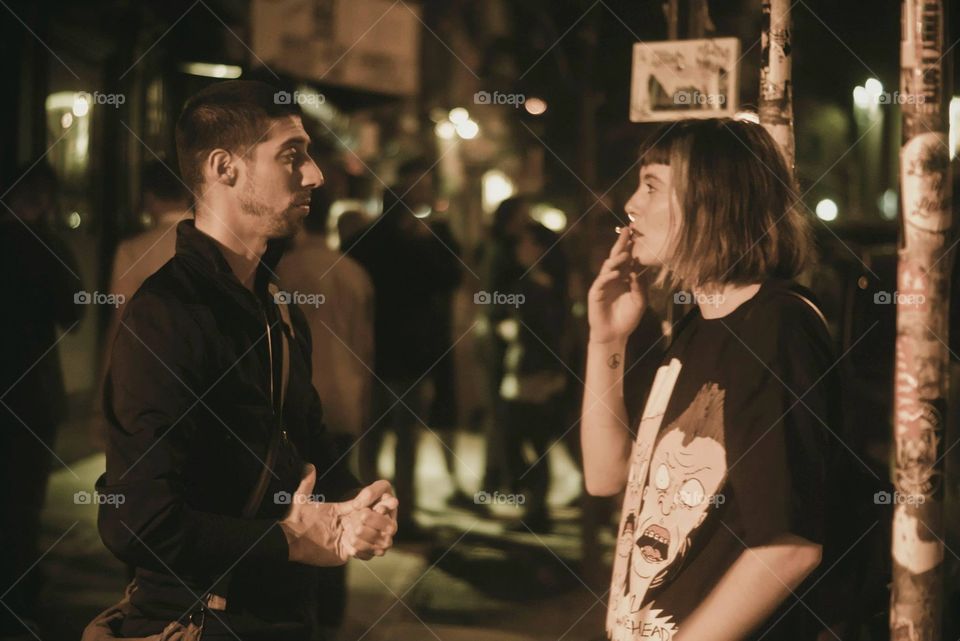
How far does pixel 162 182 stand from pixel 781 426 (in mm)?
1909

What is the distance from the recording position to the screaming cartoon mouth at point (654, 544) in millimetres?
2953

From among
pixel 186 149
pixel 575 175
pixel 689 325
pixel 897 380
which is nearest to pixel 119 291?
pixel 186 149

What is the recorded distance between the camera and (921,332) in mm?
3055

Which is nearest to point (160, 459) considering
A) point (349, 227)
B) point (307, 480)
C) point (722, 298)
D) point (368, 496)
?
point (307, 480)

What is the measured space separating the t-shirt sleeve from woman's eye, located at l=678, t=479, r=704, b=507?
83mm

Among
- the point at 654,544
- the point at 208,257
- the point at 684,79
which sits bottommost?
the point at 654,544

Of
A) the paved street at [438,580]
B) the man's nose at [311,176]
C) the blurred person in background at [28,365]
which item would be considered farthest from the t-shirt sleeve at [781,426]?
the blurred person in background at [28,365]

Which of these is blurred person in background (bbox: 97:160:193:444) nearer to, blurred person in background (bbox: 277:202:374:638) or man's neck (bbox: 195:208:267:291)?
man's neck (bbox: 195:208:267:291)

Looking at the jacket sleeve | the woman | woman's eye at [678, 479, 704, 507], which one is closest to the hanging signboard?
the jacket sleeve

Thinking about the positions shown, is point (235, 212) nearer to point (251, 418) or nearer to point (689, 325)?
point (251, 418)

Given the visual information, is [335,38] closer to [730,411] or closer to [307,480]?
[307,480]

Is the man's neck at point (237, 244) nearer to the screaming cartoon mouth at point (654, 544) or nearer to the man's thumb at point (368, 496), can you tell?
the man's thumb at point (368, 496)

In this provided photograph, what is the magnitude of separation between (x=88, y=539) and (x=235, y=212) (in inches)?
52.4

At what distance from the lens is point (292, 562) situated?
10.1ft
